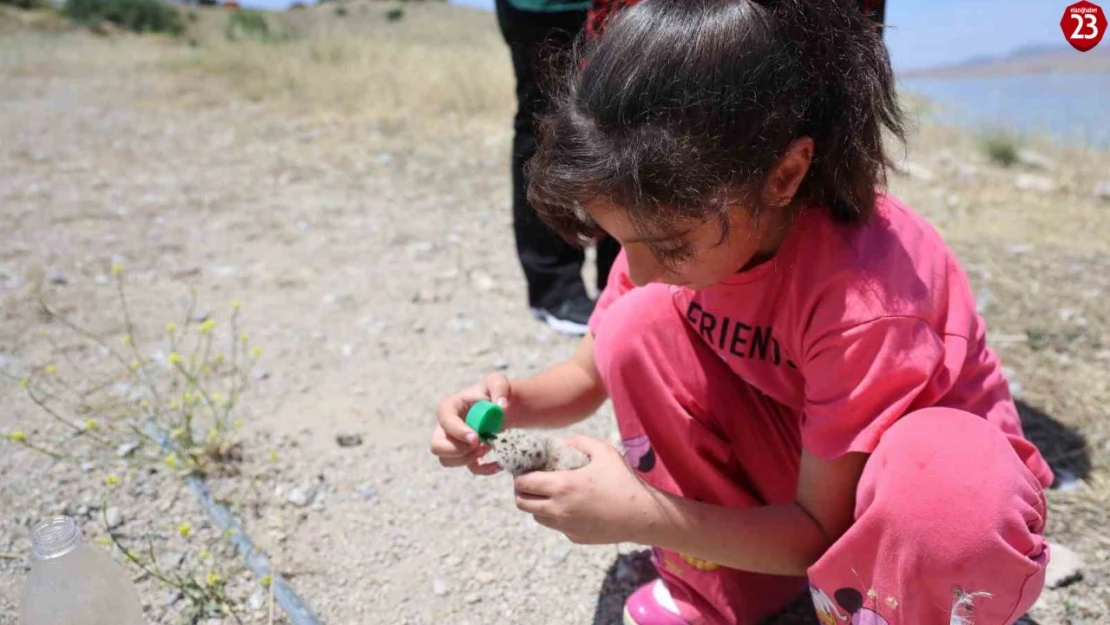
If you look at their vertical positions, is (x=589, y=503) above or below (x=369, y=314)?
above

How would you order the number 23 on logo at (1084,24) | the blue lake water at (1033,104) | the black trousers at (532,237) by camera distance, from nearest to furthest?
the number 23 on logo at (1084,24), the black trousers at (532,237), the blue lake water at (1033,104)

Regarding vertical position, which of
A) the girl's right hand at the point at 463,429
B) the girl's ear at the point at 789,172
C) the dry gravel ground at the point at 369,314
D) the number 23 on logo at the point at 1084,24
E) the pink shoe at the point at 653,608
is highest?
the number 23 on logo at the point at 1084,24

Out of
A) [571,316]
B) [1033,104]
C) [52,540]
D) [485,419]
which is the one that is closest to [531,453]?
[485,419]

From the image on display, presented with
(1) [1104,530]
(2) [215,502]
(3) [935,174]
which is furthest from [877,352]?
(3) [935,174]

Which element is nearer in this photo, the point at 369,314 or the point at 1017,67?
the point at 369,314

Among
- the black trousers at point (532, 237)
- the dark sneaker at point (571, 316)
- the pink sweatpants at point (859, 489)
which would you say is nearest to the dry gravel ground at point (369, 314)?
the dark sneaker at point (571, 316)

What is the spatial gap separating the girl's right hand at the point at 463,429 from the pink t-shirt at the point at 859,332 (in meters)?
0.39

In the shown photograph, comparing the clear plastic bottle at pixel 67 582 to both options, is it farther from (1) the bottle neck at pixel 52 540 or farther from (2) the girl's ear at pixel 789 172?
(2) the girl's ear at pixel 789 172

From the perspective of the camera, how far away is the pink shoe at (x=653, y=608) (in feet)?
4.67

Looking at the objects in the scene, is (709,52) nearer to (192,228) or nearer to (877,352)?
(877,352)

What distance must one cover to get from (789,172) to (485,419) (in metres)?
0.59

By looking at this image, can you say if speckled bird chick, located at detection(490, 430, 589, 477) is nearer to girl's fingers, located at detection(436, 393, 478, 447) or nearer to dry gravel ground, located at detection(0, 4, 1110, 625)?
girl's fingers, located at detection(436, 393, 478, 447)

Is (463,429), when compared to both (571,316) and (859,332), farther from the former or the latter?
(571,316)

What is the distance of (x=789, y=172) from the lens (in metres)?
1.07
